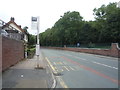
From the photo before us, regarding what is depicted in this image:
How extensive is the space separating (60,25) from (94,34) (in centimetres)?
2147

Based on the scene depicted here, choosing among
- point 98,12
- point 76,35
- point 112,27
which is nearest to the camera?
point 112,27

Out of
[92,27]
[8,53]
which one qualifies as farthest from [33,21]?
[92,27]

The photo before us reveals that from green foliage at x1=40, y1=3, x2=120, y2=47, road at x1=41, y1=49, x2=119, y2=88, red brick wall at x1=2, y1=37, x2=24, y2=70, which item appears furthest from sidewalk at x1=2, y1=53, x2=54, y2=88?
green foliage at x1=40, y1=3, x2=120, y2=47

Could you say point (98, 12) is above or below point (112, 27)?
above

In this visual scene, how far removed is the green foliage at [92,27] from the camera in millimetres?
56259

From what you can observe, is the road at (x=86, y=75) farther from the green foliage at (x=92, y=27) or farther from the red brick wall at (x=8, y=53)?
the green foliage at (x=92, y=27)

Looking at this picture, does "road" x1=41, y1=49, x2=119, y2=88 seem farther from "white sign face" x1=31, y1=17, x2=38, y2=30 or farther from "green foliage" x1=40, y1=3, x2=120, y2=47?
"green foliage" x1=40, y1=3, x2=120, y2=47

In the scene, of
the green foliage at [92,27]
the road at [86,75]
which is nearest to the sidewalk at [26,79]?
the road at [86,75]

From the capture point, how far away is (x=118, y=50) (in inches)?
1145

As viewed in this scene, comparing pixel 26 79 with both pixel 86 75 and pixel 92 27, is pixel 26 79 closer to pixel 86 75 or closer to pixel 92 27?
pixel 86 75

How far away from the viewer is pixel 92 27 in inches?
2778

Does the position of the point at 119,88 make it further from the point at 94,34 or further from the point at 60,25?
the point at 60,25

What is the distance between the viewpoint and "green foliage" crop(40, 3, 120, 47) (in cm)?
5626

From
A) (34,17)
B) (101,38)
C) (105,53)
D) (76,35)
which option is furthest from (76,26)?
(34,17)
